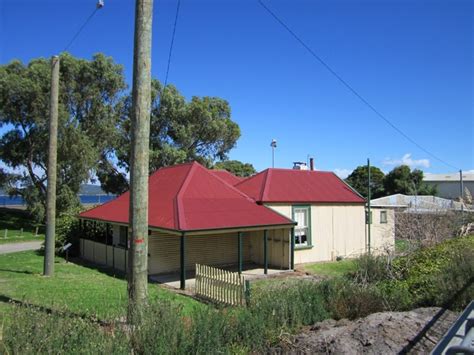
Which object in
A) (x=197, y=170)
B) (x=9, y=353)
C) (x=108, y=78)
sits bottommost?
(x=9, y=353)

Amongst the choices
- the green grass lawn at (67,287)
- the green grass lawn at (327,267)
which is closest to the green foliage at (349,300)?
the green grass lawn at (67,287)

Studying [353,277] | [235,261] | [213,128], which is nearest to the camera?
[353,277]

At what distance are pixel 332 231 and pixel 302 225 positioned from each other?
1.95 meters

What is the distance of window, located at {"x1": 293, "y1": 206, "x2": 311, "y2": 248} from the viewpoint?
67.6 feet

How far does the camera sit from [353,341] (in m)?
5.41

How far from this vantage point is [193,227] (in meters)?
15.2

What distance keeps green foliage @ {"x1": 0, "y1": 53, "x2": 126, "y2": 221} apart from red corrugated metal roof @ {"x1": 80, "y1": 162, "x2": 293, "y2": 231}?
536 inches

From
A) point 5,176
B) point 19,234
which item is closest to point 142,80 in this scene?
point 19,234

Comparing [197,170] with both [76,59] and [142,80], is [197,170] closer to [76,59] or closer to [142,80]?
[142,80]

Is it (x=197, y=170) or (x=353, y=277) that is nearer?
(x=353, y=277)

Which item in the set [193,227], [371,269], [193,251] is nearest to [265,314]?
[371,269]

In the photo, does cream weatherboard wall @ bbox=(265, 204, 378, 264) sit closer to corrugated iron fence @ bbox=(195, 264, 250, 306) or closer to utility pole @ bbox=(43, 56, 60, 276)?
corrugated iron fence @ bbox=(195, 264, 250, 306)

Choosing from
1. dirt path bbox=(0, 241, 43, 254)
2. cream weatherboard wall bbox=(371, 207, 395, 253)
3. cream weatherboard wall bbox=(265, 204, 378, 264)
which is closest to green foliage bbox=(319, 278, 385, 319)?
cream weatherboard wall bbox=(265, 204, 378, 264)

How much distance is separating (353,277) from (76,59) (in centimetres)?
3191
